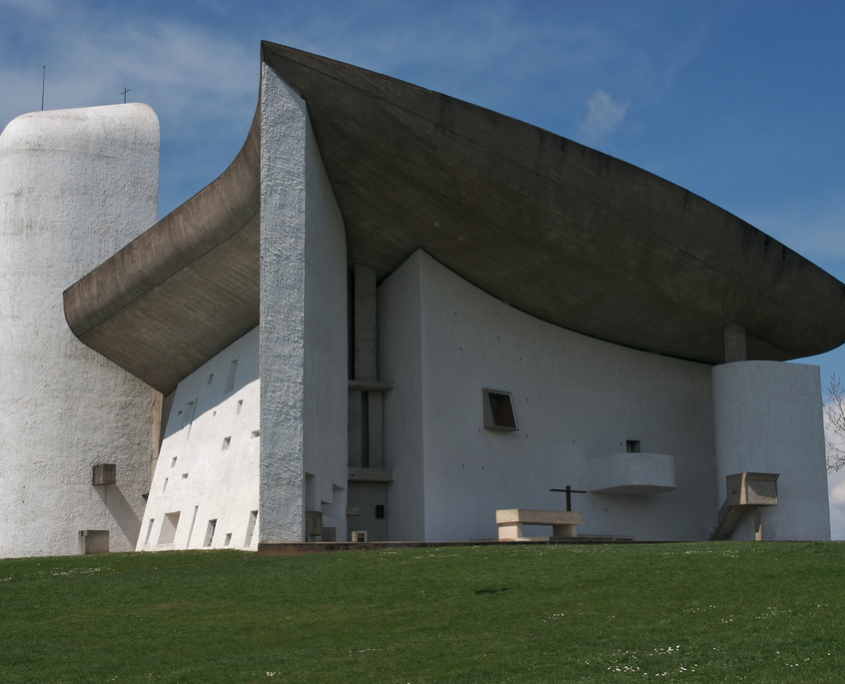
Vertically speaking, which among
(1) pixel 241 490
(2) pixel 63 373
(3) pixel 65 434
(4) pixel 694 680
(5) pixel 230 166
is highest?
(5) pixel 230 166

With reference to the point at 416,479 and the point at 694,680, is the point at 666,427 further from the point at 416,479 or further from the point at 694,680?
the point at 694,680

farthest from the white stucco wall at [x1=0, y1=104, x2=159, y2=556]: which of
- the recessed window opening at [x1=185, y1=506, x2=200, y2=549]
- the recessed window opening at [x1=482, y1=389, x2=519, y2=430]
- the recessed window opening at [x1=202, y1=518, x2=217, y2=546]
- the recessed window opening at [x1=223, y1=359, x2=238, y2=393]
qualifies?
the recessed window opening at [x1=482, y1=389, x2=519, y2=430]

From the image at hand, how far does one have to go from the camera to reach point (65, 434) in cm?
2547

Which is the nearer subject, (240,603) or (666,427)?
(240,603)

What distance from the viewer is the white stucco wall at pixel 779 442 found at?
23.0m

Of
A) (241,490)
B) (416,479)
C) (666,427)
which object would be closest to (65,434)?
(241,490)

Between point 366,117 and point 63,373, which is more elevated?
point 366,117

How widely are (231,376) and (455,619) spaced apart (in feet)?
49.5

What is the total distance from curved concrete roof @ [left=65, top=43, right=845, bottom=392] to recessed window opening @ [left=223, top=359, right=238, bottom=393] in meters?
0.78

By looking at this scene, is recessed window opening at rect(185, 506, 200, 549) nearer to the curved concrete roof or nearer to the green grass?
the curved concrete roof

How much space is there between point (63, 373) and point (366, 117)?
12918 millimetres

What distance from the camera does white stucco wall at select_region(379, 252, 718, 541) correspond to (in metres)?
21.5

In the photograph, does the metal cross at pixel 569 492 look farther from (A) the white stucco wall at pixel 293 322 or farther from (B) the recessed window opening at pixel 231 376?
(B) the recessed window opening at pixel 231 376

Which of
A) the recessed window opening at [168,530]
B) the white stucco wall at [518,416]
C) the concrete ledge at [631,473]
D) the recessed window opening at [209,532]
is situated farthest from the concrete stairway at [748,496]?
the recessed window opening at [168,530]
